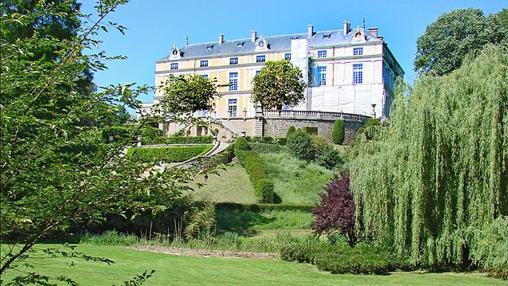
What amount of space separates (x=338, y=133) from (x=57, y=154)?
38.7 meters

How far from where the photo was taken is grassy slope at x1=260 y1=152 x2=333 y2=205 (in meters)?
30.1

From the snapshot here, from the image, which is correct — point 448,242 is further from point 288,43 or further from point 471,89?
point 288,43

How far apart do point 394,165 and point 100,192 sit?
11.9m

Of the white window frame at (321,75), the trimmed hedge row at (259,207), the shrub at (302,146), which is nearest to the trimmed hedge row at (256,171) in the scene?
the trimmed hedge row at (259,207)

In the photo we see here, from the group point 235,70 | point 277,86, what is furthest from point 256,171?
point 235,70

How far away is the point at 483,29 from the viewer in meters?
43.8

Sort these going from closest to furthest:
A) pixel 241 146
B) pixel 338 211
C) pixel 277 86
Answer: pixel 338 211 → pixel 241 146 → pixel 277 86

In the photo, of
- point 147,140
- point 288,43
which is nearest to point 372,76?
point 288,43

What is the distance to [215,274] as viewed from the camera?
1197 centimetres

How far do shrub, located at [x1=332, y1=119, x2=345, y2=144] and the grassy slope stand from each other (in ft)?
18.3

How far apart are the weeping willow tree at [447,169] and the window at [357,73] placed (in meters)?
38.5

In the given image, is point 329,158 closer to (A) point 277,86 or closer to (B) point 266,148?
(B) point 266,148

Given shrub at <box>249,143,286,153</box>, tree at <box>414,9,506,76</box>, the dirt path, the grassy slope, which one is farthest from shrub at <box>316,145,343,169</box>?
the dirt path

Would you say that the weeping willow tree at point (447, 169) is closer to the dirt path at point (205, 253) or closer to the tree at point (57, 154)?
the dirt path at point (205, 253)
